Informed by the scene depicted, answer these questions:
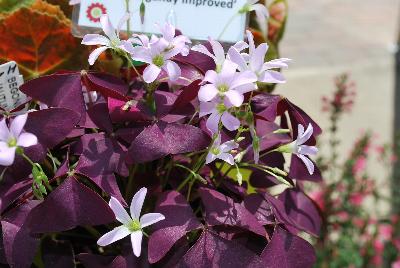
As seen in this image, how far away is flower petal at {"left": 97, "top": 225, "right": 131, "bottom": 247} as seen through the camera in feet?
2.16

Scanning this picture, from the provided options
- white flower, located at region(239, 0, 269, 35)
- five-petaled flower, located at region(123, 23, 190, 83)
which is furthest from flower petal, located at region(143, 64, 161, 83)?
white flower, located at region(239, 0, 269, 35)

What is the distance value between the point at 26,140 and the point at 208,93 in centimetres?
17

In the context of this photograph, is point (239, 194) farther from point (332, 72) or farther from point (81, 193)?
point (332, 72)

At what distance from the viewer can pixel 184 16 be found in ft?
3.04

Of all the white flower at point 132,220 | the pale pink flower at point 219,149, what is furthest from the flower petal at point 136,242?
the pale pink flower at point 219,149

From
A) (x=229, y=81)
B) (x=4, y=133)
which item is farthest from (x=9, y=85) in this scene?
(x=229, y=81)

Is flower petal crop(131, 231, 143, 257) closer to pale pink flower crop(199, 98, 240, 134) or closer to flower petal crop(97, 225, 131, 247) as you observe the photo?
flower petal crop(97, 225, 131, 247)

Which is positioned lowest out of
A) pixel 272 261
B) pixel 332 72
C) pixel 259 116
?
pixel 332 72

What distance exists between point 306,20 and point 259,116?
301 cm

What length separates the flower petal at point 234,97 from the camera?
2.05 ft

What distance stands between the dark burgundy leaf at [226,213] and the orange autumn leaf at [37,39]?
33 centimetres

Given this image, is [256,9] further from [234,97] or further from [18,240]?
[18,240]

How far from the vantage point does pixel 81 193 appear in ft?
2.23

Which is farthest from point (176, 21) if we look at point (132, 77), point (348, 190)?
point (348, 190)
